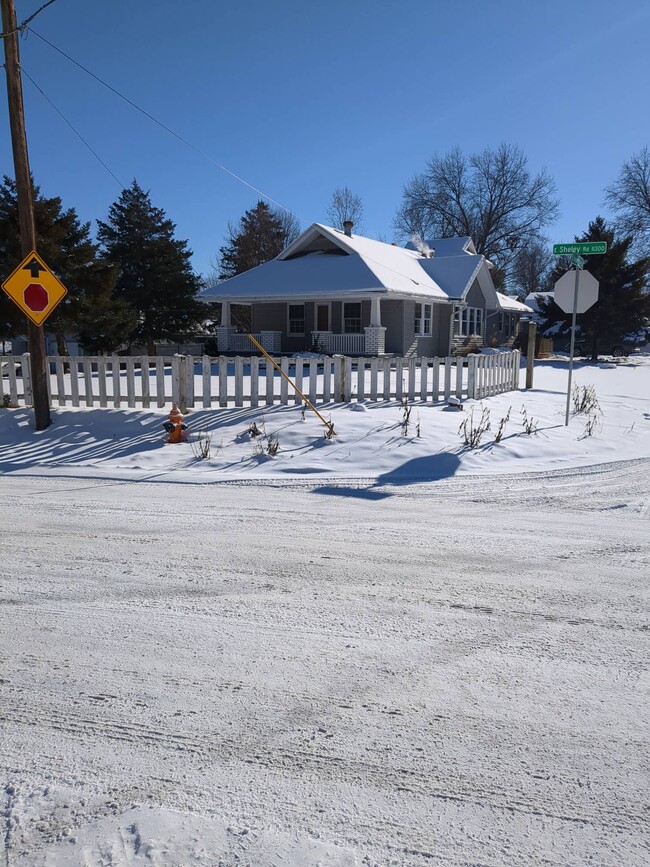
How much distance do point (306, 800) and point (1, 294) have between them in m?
22.9

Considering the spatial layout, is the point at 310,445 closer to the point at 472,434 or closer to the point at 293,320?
the point at 472,434

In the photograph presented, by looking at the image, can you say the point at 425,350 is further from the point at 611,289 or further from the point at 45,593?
the point at 45,593

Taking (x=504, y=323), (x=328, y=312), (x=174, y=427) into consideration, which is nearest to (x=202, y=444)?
(x=174, y=427)

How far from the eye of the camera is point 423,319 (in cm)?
2808

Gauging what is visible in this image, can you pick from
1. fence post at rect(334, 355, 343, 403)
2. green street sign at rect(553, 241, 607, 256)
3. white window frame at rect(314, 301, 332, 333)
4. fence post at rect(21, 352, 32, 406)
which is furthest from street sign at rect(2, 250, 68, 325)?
white window frame at rect(314, 301, 332, 333)

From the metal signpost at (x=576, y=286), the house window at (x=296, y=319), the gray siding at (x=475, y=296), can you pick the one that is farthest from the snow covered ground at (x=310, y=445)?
the gray siding at (x=475, y=296)

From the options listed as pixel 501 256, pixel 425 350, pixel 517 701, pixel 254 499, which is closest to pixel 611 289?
pixel 425 350

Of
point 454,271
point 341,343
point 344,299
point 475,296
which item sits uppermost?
point 454,271

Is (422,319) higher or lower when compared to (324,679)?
higher

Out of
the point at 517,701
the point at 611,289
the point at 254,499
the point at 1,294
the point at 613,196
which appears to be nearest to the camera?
the point at 517,701

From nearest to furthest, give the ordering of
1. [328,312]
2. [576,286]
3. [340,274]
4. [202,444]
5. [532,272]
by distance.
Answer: [202,444] → [576,286] → [340,274] → [328,312] → [532,272]

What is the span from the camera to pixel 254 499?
6711 mm

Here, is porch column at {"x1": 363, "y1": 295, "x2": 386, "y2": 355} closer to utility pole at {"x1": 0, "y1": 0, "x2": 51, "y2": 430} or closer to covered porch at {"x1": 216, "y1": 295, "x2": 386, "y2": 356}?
covered porch at {"x1": 216, "y1": 295, "x2": 386, "y2": 356}

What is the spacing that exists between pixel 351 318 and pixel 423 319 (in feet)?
11.5
